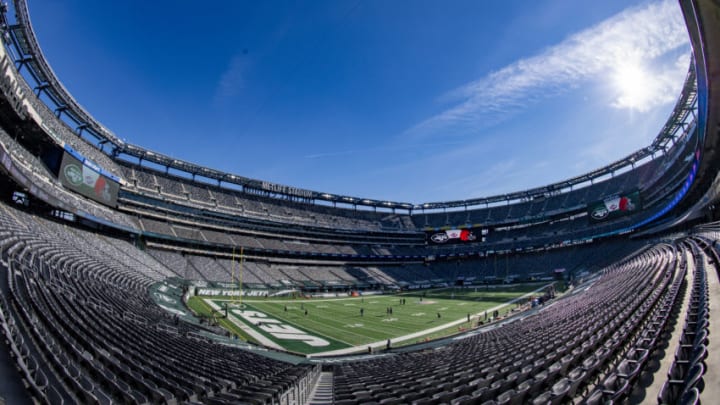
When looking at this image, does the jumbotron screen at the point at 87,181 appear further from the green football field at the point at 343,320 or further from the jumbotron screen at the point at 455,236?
the jumbotron screen at the point at 455,236

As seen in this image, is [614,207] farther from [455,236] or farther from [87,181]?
[87,181]

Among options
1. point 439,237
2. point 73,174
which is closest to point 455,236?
point 439,237

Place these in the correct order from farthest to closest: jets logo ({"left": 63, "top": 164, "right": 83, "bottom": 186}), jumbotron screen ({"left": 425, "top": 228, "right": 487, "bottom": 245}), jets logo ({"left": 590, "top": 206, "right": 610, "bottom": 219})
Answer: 1. jumbotron screen ({"left": 425, "top": 228, "right": 487, "bottom": 245})
2. jets logo ({"left": 590, "top": 206, "right": 610, "bottom": 219})
3. jets logo ({"left": 63, "top": 164, "right": 83, "bottom": 186})

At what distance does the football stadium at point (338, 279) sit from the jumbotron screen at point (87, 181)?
0.25 meters

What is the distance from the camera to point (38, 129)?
33.1 metres

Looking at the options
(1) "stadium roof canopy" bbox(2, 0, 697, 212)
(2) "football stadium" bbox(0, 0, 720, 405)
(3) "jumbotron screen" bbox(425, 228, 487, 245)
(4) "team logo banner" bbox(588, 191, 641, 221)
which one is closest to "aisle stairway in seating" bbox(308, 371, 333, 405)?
(2) "football stadium" bbox(0, 0, 720, 405)

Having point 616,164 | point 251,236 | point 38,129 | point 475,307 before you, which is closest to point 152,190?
point 251,236

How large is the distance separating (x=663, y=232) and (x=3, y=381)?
67.9 metres

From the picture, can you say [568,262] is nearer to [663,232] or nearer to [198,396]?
[663,232]

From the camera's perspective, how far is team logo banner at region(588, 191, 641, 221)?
186 ft

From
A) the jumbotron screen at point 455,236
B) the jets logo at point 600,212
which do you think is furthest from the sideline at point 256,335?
the jets logo at point 600,212

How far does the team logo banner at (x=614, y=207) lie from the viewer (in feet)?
186

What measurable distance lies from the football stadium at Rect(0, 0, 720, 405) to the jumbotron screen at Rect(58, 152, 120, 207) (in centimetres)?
25

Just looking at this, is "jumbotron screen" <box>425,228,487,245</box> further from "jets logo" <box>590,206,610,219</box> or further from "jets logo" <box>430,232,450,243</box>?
"jets logo" <box>590,206,610,219</box>
